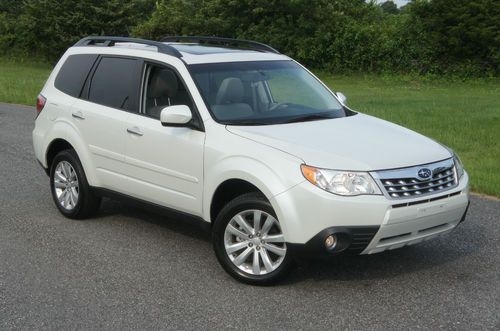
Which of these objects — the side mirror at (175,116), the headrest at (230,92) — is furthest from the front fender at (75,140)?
the headrest at (230,92)

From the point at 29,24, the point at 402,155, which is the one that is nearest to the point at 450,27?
the point at 29,24

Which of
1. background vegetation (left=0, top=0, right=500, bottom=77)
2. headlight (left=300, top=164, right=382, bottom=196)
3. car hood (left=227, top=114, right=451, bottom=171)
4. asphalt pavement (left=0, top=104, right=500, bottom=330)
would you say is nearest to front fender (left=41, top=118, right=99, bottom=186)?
asphalt pavement (left=0, top=104, right=500, bottom=330)

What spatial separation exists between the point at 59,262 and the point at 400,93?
18.3m

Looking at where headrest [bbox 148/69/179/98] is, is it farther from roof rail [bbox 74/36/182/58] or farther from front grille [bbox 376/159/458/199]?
front grille [bbox 376/159/458/199]

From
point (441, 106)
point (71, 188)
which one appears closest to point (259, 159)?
point (71, 188)

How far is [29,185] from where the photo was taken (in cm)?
898

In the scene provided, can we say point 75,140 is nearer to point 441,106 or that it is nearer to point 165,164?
point 165,164

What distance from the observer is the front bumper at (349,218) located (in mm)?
5004

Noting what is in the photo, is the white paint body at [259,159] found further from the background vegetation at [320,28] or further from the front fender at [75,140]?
the background vegetation at [320,28]

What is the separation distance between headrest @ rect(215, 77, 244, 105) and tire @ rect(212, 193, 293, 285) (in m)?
1.03

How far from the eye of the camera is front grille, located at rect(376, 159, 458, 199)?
5125 millimetres

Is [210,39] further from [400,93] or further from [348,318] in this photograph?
[400,93]

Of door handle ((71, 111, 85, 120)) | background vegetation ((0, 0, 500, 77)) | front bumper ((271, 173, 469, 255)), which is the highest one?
door handle ((71, 111, 85, 120))

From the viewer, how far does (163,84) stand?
21.4 ft
